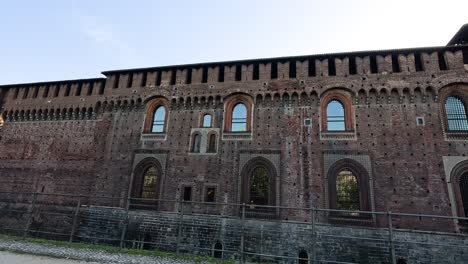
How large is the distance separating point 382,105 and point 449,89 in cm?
317

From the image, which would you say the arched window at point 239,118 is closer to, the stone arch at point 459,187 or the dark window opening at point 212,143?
the dark window opening at point 212,143

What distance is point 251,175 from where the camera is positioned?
13.9m

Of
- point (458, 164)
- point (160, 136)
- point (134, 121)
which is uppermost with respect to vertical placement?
point (134, 121)

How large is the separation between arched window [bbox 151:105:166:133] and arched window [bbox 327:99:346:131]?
953 cm

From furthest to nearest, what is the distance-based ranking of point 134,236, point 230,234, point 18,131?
point 18,131
point 134,236
point 230,234

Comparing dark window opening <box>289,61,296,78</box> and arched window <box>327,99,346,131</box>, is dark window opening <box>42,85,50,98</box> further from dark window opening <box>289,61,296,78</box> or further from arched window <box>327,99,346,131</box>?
arched window <box>327,99,346,131</box>

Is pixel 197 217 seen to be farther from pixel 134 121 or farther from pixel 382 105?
pixel 382 105

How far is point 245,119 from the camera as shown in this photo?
14.9 meters

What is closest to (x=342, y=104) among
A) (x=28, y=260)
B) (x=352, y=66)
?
(x=352, y=66)

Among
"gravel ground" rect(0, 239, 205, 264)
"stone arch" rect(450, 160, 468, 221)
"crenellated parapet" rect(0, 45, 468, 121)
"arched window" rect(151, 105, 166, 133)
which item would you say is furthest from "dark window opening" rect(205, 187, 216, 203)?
"stone arch" rect(450, 160, 468, 221)

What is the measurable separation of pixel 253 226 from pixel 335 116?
23.2 ft

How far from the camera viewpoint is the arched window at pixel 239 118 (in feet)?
48.6

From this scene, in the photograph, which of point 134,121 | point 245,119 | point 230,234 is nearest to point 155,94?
point 134,121

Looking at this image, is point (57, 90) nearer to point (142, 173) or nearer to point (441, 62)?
point (142, 173)
